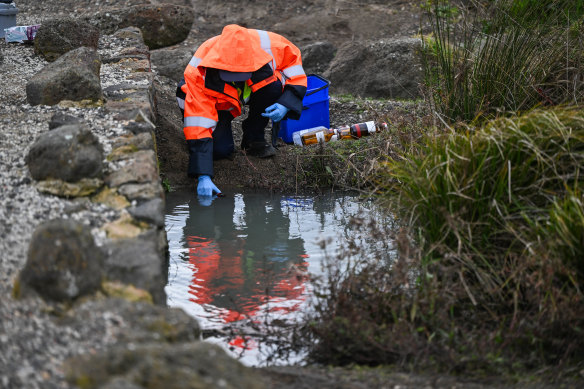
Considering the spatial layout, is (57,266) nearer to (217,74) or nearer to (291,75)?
(217,74)

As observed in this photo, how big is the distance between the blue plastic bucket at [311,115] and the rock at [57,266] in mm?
3929

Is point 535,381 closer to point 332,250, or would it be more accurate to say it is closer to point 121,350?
point 121,350

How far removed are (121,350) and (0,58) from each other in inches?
186

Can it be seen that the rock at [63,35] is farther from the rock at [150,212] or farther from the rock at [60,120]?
the rock at [150,212]

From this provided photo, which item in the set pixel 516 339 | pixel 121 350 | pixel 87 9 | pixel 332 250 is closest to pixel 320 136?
pixel 332 250

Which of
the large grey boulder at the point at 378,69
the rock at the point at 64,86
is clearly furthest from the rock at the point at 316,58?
the rock at the point at 64,86

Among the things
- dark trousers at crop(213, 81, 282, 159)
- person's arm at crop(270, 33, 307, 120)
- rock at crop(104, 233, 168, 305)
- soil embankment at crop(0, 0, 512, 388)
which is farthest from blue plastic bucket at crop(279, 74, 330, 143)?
rock at crop(104, 233, 168, 305)

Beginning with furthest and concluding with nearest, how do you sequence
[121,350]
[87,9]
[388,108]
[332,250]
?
[87,9] → [388,108] → [332,250] → [121,350]

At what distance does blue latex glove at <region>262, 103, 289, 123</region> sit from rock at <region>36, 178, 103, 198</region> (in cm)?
247

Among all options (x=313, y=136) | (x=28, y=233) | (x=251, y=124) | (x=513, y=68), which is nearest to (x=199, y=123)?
(x=251, y=124)

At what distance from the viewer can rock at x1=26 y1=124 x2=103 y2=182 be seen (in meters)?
3.27

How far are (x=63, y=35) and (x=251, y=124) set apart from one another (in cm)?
171

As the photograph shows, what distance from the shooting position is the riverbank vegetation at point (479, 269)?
2779mm

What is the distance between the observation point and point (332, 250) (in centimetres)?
430
